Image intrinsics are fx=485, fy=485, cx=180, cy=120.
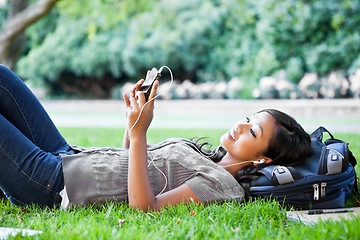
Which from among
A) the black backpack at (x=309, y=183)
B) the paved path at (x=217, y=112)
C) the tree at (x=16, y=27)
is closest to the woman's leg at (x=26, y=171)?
the black backpack at (x=309, y=183)

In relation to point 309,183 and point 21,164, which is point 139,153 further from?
point 309,183

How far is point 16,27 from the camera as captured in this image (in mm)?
10445

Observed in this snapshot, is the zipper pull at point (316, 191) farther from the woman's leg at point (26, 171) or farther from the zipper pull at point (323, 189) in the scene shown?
the woman's leg at point (26, 171)

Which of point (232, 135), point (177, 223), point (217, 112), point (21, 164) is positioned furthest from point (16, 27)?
point (177, 223)

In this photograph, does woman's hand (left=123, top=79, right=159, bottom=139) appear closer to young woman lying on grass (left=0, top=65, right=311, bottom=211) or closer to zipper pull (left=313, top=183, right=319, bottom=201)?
young woman lying on grass (left=0, top=65, right=311, bottom=211)

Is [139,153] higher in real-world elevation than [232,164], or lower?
higher

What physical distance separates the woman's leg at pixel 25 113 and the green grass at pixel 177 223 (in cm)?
45

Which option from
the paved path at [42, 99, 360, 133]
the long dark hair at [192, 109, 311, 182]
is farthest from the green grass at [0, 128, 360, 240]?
the paved path at [42, 99, 360, 133]

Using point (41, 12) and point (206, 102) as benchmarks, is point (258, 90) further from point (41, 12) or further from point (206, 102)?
point (41, 12)

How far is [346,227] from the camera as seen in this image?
215cm

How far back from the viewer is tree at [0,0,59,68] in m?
10.2

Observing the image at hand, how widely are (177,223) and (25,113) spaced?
4.13 feet

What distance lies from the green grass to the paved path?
8.65 m

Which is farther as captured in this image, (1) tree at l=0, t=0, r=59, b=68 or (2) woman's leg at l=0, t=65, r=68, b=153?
(1) tree at l=0, t=0, r=59, b=68
